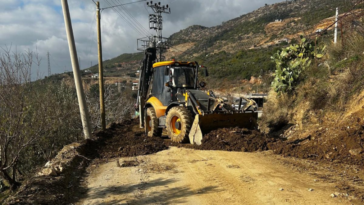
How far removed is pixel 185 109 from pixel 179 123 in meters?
0.49

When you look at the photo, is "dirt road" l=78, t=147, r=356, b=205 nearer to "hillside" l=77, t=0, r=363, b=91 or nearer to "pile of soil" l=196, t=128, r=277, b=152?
"pile of soil" l=196, t=128, r=277, b=152

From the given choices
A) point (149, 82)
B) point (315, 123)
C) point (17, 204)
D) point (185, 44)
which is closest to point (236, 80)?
point (149, 82)

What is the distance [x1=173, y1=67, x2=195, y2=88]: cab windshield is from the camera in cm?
1024

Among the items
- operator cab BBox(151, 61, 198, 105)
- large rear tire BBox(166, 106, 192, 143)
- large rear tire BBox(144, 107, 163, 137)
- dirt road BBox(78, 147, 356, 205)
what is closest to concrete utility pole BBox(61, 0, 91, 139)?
large rear tire BBox(144, 107, 163, 137)

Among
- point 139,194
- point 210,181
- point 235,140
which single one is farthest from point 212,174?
point 235,140

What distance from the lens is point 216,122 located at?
8.49 m

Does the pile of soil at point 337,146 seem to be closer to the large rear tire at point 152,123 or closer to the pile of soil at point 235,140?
the pile of soil at point 235,140

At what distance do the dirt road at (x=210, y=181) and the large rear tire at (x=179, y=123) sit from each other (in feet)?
4.56

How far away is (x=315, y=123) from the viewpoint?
9258mm

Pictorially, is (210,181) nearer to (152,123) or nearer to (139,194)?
(139,194)

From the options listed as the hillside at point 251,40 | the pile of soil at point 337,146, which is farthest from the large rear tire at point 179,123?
the hillside at point 251,40

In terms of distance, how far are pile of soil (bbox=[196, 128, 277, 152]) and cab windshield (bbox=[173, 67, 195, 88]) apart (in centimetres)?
266

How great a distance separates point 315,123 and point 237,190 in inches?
224

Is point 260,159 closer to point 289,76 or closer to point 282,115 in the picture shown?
point 282,115
